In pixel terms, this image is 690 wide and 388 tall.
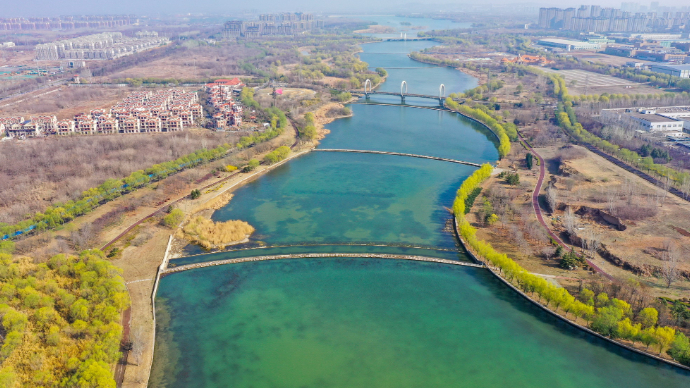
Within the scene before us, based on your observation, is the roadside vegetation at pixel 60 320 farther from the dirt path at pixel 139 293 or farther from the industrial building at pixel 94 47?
the industrial building at pixel 94 47

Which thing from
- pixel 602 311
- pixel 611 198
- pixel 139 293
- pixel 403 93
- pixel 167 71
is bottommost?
pixel 139 293

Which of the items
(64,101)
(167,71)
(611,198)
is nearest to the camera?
(611,198)

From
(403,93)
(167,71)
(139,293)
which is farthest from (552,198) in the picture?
(167,71)

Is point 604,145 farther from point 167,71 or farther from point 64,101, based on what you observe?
point 167,71

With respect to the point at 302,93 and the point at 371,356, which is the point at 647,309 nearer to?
the point at 371,356

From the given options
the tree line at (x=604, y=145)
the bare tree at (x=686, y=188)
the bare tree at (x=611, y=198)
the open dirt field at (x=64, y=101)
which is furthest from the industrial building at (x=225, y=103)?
the bare tree at (x=686, y=188)

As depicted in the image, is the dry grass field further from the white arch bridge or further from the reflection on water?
the white arch bridge

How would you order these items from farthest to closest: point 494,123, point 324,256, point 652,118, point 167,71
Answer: point 167,71 → point 494,123 → point 652,118 → point 324,256
